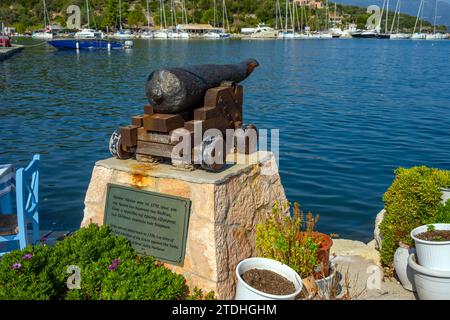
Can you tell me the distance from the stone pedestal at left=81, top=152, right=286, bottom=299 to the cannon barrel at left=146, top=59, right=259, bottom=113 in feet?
2.10

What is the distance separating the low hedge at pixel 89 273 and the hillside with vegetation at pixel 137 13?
107 m

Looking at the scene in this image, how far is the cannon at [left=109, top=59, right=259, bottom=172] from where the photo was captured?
4.72 m

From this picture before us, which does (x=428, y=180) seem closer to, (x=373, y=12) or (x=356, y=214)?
(x=356, y=214)

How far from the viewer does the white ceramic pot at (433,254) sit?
420 cm

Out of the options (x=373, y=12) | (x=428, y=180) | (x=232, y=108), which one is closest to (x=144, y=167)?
(x=232, y=108)

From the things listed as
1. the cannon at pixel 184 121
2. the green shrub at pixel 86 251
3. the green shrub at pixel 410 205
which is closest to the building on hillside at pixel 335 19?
the green shrub at pixel 410 205

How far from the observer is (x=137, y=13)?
122438 millimetres

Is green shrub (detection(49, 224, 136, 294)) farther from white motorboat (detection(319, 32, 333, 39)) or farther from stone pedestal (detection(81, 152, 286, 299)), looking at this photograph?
white motorboat (detection(319, 32, 333, 39))

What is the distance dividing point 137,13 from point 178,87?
409ft

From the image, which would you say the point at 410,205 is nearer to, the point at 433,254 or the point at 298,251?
the point at 433,254

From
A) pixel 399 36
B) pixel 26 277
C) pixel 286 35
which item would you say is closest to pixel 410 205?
pixel 26 277

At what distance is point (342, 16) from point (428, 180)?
587 ft

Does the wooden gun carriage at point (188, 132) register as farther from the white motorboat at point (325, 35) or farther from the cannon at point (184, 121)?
the white motorboat at point (325, 35)

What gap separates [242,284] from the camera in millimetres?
3896
